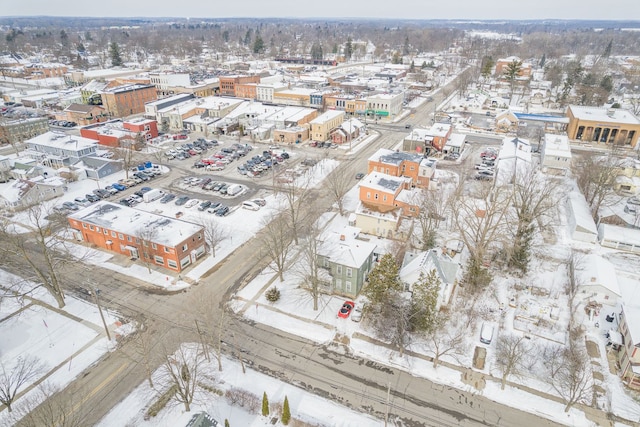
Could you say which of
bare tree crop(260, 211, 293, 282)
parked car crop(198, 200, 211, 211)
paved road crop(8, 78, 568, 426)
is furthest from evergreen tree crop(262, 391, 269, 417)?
parked car crop(198, 200, 211, 211)

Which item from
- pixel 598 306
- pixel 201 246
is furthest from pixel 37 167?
pixel 598 306

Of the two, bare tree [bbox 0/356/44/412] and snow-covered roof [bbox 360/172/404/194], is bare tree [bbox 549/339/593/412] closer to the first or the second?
snow-covered roof [bbox 360/172/404/194]

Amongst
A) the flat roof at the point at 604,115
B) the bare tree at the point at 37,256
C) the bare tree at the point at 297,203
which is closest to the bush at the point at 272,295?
the bare tree at the point at 297,203

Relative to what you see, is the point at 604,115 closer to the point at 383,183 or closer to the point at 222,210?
the point at 383,183

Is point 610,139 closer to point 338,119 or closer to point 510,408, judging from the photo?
point 338,119

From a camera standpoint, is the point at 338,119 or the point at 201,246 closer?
the point at 201,246

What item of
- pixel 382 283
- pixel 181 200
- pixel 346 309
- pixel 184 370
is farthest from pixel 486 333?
pixel 181 200

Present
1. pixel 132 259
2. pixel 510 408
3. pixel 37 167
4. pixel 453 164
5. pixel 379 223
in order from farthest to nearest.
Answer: pixel 453 164 → pixel 37 167 → pixel 379 223 → pixel 132 259 → pixel 510 408
